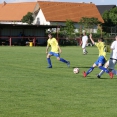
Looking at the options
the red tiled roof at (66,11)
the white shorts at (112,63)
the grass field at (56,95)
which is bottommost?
the grass field at (56,95)

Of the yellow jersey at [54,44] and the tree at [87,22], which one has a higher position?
the tree at [87,22]

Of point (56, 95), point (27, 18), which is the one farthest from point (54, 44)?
point (27, 18)

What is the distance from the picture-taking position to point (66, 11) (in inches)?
3720

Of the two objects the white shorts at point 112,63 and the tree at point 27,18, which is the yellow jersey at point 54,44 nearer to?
the white shorts at point 112,63

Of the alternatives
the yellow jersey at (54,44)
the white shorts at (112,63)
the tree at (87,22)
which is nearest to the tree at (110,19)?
the tree at (87,22)

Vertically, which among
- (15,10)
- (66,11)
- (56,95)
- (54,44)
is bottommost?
(56,95)

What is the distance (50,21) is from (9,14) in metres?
18.4

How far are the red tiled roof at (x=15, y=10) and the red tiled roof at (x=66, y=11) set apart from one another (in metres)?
10.5

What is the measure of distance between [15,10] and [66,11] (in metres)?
18.1

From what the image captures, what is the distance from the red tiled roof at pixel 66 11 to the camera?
92.7 meters

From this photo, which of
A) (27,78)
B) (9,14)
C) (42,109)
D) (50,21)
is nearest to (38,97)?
(42,109)

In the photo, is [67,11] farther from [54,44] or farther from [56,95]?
[56,95]

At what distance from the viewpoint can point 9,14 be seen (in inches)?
4250

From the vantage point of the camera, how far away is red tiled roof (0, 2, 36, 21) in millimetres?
105188
